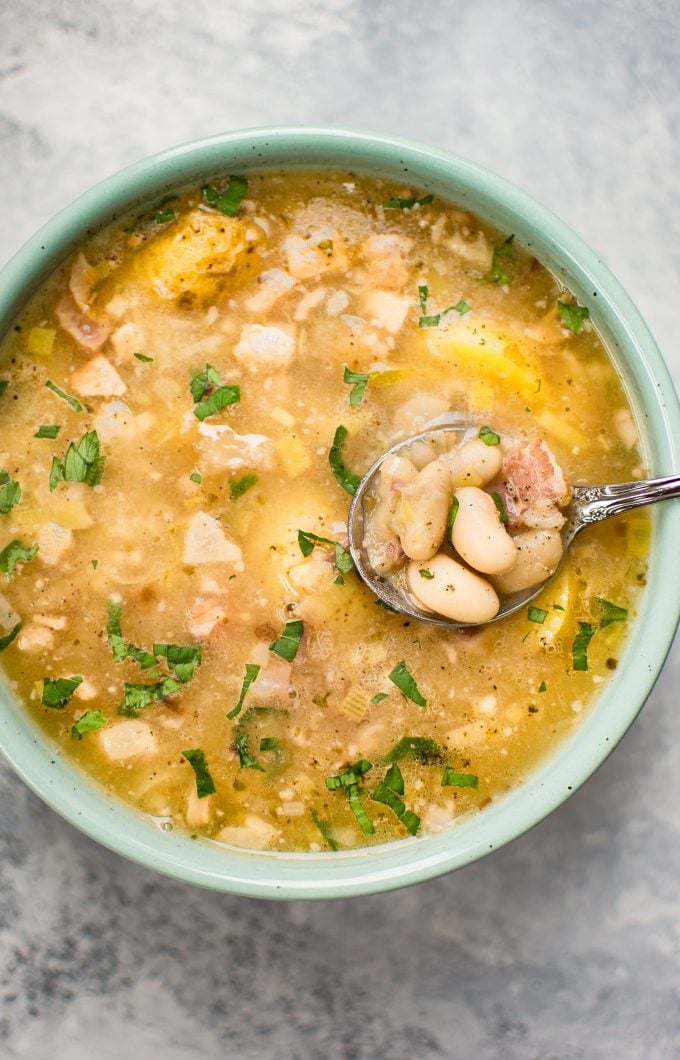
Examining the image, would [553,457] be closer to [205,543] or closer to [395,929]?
[205,543]

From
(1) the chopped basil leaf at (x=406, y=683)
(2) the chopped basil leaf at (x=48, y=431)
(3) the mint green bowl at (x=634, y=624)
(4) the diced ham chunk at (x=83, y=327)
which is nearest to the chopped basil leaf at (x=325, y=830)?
(3) the mint green bowl at (x=634, y=624)

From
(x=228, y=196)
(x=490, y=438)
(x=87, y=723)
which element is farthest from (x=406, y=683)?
(x=228, y=196)

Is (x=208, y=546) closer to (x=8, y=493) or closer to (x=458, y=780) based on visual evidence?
(x=8, y=493)

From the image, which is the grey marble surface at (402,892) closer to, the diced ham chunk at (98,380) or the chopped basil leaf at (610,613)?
the chopped basil leaf at (610,613)

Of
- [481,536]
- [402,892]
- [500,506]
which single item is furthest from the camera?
[402,892]

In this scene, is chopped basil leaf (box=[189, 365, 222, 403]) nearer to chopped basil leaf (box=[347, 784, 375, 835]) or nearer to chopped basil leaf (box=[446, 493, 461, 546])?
chopped basil leaf (box=[446, 493, 461, 546])

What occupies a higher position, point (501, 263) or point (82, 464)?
point (501, 263)

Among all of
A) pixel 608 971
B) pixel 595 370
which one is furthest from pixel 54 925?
pixel 595 370
